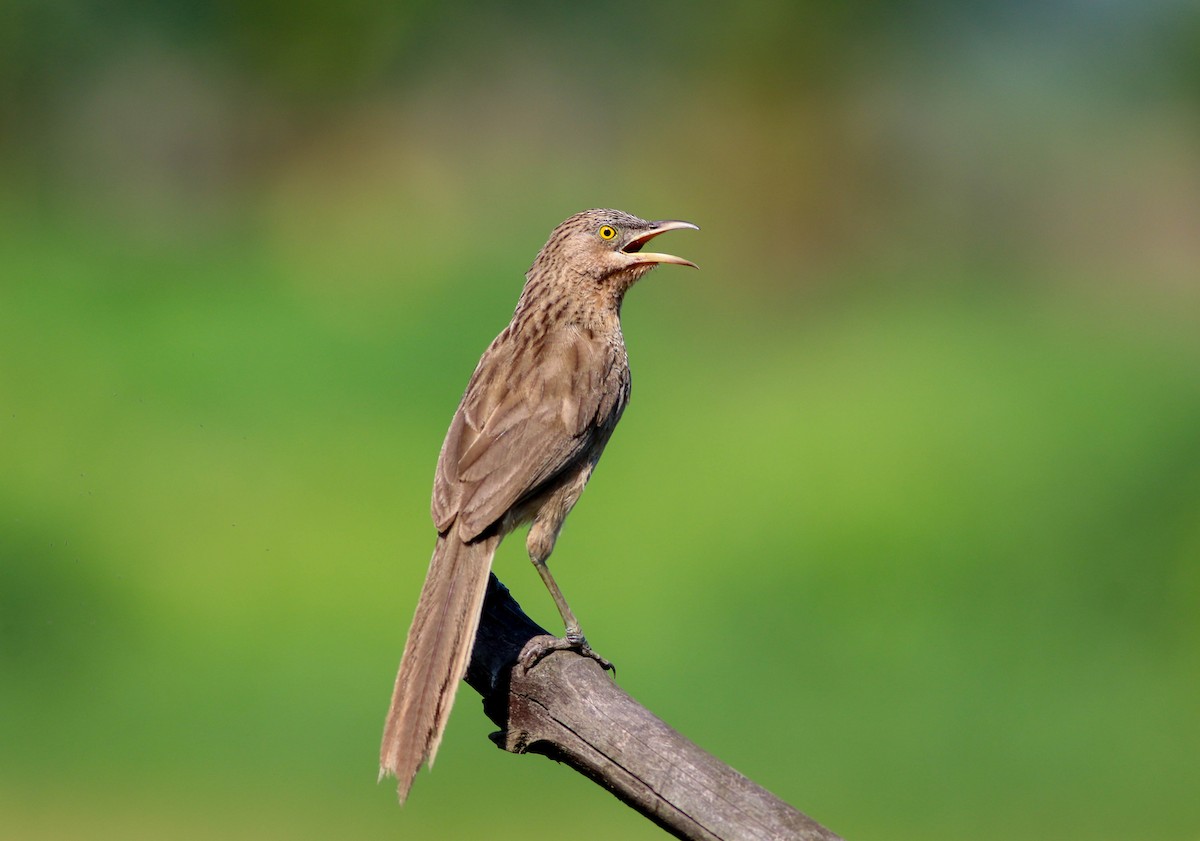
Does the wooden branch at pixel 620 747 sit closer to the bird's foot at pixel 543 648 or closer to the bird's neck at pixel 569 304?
the bird's foot at pixel 543 648

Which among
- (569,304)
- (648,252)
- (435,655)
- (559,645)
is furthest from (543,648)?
(648,252)

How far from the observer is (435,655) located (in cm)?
512

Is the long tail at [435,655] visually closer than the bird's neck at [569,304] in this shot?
Yes

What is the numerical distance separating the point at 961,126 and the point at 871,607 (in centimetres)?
1207

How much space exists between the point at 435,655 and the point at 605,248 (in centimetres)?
237

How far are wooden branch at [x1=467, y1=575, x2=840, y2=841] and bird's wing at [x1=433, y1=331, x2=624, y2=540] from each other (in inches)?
22.3

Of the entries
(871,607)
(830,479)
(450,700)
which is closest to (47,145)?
(830,479)

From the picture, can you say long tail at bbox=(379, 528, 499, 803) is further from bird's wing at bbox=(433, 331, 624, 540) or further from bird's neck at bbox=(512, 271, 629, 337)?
bird's neck at bbox=(512, 271, 629, 337)

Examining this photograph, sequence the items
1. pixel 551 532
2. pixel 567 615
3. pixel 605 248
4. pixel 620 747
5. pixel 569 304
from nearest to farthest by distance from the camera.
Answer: pixel 620 747 → pixel 567 615 → pixel 551 532 → pixel 569 304 → pixel 605 248

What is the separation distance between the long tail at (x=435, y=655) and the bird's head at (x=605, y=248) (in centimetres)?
167

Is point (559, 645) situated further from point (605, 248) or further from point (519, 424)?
point (605, 248)

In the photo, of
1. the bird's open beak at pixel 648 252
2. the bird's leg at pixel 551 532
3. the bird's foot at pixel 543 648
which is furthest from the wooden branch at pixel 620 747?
the bird's open beak at pixel 648 252

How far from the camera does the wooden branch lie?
14.0 ft

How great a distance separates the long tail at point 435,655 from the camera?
192 inches
